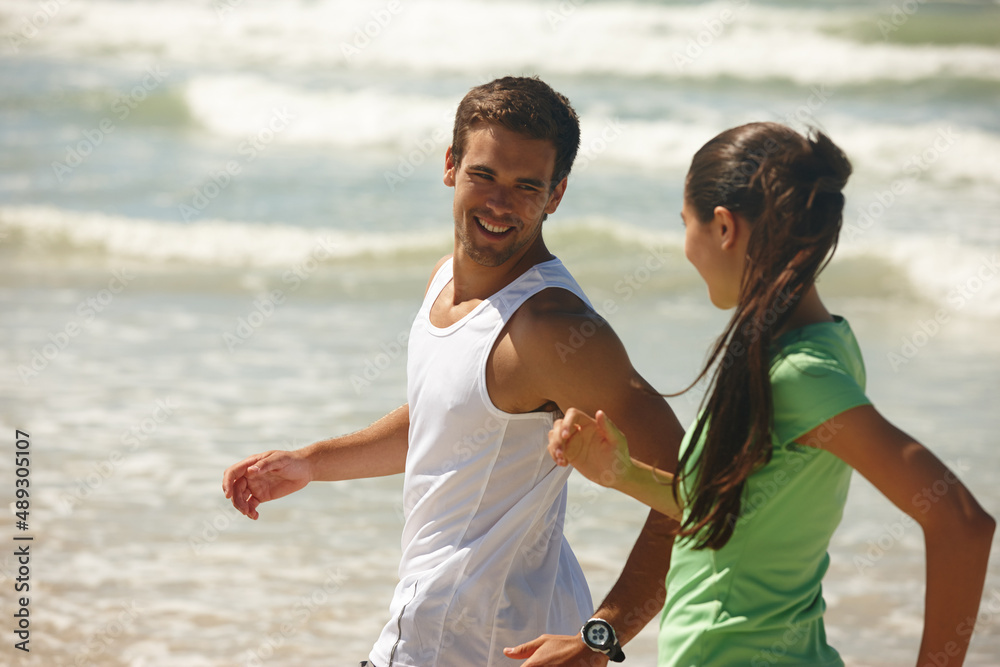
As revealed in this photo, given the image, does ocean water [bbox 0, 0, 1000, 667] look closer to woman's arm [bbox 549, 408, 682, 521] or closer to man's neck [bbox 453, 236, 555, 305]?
man's neck [bbox 453, 236, 555, 305]

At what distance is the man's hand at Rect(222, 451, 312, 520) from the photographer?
2615 millimetres

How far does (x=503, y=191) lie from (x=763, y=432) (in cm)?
91

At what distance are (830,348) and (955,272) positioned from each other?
9411mm

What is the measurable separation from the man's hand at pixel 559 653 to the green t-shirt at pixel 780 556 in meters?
0.18

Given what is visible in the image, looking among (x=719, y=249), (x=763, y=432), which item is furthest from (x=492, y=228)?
(x=763, y=432)

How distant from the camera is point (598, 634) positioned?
1.92 meters

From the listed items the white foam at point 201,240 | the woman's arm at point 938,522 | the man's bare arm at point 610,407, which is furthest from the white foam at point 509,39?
the woman's arm at point 938,522

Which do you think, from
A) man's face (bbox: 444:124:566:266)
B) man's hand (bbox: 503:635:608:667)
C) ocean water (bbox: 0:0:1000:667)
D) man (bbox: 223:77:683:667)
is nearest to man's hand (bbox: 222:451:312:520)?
man (bbox: 223:77:683:667)

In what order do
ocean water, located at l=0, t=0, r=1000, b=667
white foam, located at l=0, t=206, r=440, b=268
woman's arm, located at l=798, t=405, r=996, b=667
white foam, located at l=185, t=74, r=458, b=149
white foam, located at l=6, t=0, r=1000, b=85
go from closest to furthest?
woman's arm, located at l=798, t=405, r=996, b=667 < ocean water, located at l=0, t=0, r=1000, b=667 < white foam, located at l=0, t=206, r=440, b=268 < white foam, located at l=185, t=74, r=458, b=149 < white foam, located at l=6, t=0, r=1000, b=85

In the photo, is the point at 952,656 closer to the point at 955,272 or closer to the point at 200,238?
the point at 955,272

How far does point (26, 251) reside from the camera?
1098 centimetres

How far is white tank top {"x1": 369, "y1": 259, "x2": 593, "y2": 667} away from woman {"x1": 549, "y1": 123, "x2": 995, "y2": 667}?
43 cm

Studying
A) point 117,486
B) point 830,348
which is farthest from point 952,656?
point 117,486

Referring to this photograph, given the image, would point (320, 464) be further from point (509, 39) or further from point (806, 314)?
point (509, 39)
